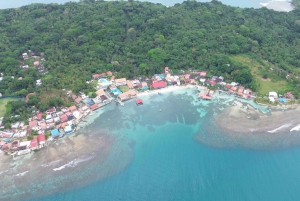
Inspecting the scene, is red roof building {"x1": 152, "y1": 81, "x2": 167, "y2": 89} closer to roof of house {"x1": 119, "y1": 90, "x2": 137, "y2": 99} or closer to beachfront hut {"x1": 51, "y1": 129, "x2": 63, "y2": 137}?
roof of house {"x1": 119, "y1": 90, "x2": 137, "y2": 99}

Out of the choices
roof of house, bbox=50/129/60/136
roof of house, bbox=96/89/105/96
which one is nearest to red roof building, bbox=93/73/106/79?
roof of house, bbox=96/89/105/96

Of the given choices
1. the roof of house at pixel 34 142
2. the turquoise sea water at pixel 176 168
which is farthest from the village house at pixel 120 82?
the roof of house at pixel 34 142

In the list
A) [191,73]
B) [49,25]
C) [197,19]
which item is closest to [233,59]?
[191,73]

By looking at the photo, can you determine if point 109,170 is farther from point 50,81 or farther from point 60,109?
point 50,81

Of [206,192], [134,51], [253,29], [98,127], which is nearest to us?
[206,192]

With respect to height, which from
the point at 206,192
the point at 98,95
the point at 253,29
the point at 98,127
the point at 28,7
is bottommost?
the point at 206,192

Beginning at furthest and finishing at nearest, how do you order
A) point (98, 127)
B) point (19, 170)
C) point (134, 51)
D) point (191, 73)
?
point (134, 51) → point (191, 73) → point (98, 127) → point (19, 170)
